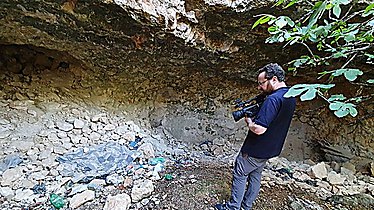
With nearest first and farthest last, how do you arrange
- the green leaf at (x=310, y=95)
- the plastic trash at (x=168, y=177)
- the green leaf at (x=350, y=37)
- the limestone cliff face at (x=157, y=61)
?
1. the green leaf at (x=310, y=95)
2. the green leaf at (x=350, y=37)
3. the limestone cliff face at (x=157, y=61)
4. the plastic trash at (x=168, y=177)

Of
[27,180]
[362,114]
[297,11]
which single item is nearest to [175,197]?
[27,180]

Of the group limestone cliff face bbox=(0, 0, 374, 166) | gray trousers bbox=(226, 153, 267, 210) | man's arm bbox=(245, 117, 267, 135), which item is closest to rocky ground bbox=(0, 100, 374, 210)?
gray trousers bbox=(226, 153, 267, 210)

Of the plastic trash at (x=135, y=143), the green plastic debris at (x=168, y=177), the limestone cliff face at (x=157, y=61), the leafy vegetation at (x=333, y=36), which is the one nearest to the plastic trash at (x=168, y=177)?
the green plastic debris at (x=168, y=177)

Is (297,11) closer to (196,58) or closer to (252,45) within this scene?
(252,45)

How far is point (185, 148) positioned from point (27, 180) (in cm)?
146

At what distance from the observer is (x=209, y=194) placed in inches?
66.5

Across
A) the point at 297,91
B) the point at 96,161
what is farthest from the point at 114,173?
the point at 297,91

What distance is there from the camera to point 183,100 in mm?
3164

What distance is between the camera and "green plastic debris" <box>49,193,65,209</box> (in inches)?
58.6

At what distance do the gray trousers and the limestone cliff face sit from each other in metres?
0.90

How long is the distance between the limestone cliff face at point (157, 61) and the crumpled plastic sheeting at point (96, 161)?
611mm

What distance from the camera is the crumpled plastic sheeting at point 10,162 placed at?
→ 1.67 metres

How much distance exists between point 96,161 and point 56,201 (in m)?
0.43

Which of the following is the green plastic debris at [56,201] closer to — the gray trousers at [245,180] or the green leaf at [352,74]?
the gray trousers at [245,180]
